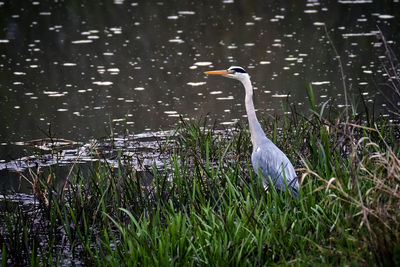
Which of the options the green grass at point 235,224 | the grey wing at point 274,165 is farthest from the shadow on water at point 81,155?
the grey wing at point 274,165

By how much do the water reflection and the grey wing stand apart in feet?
4.64

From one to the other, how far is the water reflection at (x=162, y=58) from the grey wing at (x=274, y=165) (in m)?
1.42

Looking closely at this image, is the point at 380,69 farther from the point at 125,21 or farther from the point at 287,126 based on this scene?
the point at 125,21

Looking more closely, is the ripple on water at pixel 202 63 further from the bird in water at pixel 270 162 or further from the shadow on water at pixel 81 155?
the bird in water at pixel 270 162

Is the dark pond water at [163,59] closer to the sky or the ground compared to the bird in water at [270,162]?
closer to the ground

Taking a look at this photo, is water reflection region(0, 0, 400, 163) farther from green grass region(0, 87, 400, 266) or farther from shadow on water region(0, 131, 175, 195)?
green grass region(0, 87, 400, 266)

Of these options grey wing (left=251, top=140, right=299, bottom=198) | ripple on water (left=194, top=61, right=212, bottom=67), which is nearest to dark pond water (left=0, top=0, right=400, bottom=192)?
ripple on water (left=194, top=61, right=212, bottom=67)

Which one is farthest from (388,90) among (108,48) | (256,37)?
(108,48)

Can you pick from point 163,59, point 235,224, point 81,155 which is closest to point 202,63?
point 163,59

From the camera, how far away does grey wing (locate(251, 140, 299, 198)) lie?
556 cm

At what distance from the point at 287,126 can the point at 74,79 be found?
198 inches

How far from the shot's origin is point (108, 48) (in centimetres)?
1332

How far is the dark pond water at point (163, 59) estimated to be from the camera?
9523 millimetres

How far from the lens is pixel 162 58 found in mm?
12625
